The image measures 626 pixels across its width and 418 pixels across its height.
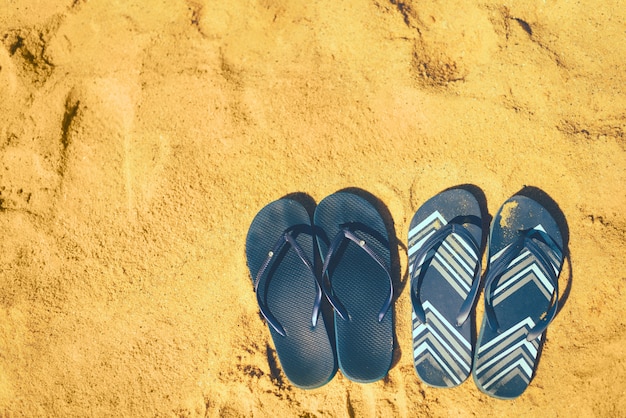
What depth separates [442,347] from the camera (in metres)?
2.55

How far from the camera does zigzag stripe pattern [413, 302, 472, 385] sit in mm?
2541

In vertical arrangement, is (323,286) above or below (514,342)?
above

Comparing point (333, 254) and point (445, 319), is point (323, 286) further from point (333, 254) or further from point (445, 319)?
point (445, 319)

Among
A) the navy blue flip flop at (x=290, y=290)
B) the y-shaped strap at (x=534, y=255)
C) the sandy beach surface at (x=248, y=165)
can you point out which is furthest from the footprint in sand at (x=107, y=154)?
the y-shaped strap at (x=534, y=255)

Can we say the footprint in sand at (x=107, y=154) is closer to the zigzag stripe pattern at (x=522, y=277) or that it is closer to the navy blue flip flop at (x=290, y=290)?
the navy blue flip flop at (x=290, y=290)

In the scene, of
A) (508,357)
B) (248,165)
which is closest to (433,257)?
(508,357)

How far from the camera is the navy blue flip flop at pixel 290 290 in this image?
8.47 feet

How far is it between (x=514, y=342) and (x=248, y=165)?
1890 mm

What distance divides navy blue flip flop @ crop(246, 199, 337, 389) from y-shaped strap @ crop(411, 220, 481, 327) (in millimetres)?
561

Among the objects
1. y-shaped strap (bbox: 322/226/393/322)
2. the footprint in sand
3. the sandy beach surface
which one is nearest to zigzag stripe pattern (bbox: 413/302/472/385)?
the sandy beach surface

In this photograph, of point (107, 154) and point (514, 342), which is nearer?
point (514, 342)

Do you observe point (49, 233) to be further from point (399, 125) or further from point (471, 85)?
point (471, 85)

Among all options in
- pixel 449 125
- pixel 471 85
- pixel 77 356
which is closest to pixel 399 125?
pixel 449 125

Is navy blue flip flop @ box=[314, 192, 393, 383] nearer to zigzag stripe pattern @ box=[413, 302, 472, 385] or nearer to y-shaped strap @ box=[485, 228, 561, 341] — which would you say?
zigzag stripe pattern @ box=[413, 302, 472, 385]
